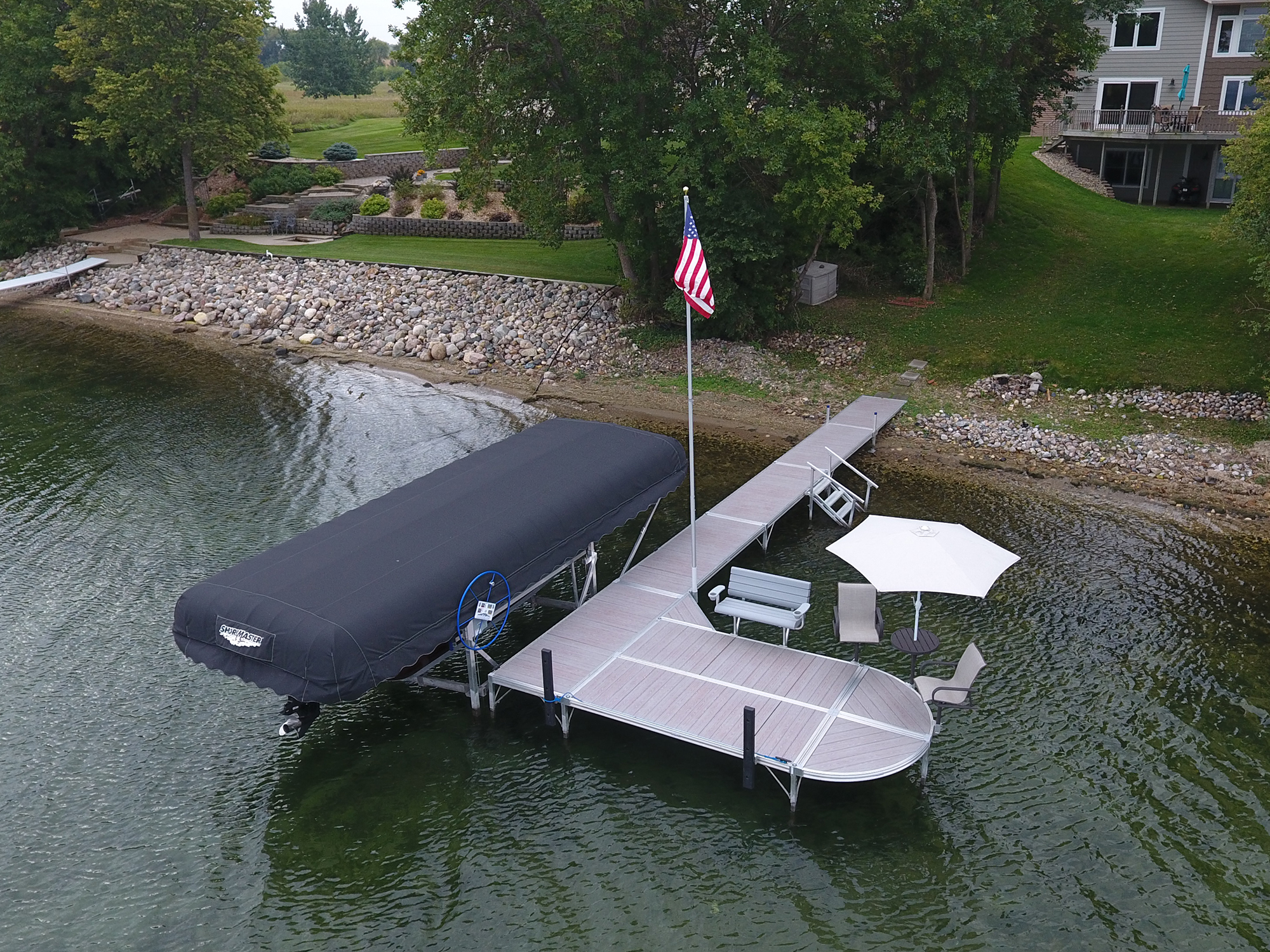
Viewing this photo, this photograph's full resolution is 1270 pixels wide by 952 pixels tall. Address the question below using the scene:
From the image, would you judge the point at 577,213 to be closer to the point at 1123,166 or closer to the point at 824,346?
the point at 824,346

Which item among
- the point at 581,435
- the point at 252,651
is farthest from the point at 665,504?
the point at 252,651

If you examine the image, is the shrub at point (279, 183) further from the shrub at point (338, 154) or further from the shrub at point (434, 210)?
the shrub at point (434, 210)

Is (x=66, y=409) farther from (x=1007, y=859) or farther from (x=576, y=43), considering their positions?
(x=1007, y=859)

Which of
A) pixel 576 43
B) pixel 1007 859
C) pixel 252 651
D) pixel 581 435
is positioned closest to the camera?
pixel 1007 859

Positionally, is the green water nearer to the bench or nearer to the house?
the bench

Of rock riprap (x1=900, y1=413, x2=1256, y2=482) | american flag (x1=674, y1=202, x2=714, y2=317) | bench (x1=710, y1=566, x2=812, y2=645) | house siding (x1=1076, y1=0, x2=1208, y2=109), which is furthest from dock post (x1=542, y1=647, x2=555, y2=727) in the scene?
house siding (x1=1076, y1=0, x2=1208, y2=109)

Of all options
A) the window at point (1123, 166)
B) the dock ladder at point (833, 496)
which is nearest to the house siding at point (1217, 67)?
the window at point (1123, 166)

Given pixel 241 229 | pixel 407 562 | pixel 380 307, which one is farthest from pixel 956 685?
pixel 241 229
